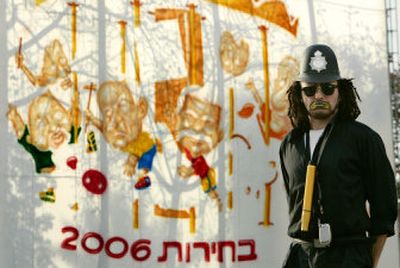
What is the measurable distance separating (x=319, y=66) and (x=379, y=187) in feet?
1.67

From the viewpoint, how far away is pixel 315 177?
2658mm

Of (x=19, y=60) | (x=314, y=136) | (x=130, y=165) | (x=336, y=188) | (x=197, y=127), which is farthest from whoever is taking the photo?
(x=197, y=127)

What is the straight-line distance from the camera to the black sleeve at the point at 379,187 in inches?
105

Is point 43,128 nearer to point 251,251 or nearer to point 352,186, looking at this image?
point 251,251

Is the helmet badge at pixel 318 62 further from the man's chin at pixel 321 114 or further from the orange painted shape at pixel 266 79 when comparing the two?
the orange painted shape at pixel 266 79

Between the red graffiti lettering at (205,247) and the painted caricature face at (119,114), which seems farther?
the red graffiti lettering at (205,247)

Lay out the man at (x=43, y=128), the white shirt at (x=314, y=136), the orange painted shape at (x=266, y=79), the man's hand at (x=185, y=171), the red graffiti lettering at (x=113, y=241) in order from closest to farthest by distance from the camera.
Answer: the white shirt at (x=314, y=136), the man at (x=43, y=128), the red graffiti lettering at (x=113, y=241), the man's hand at (x=185, y=171), the orange painted shape at (x=266, y=79)

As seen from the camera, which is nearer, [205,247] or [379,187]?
[379,187]

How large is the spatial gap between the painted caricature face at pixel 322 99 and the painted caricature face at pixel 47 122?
2.27 metres

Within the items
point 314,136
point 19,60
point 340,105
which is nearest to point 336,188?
point 314,136

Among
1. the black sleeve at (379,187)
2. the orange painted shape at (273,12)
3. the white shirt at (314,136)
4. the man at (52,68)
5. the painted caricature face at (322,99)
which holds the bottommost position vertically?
the black sleeve at (379,187)

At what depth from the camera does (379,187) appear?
2.67 metres

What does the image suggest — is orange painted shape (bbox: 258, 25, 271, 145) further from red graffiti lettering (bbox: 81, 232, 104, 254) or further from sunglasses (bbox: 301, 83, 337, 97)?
sunglasses (bbox: 301, 83, 337, 97)

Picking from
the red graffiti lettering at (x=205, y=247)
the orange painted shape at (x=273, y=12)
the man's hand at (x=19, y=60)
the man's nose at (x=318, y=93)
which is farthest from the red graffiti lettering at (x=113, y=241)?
the man's nose at (x=318, y=93)
